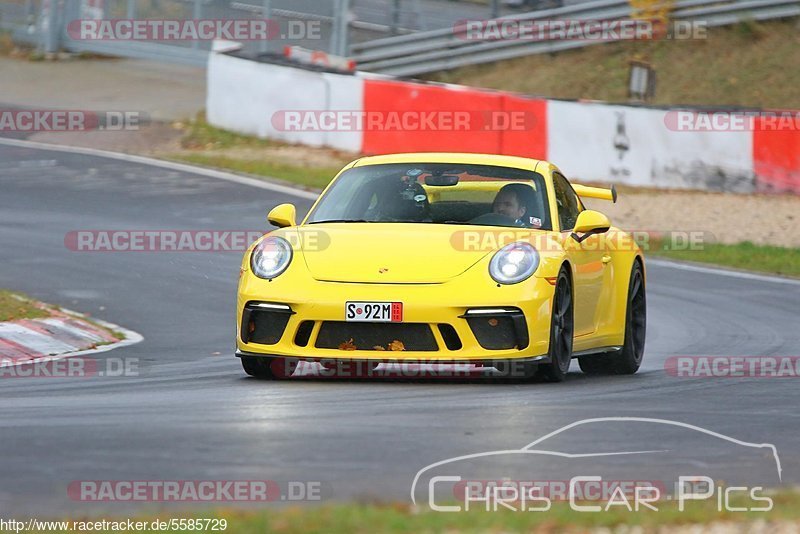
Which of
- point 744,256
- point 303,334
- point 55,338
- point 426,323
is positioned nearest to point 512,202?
point 426,323

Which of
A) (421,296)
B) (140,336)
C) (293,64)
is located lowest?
(140,336)

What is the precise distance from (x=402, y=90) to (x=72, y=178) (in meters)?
4.74

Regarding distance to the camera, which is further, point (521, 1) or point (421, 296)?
point (521, 1)

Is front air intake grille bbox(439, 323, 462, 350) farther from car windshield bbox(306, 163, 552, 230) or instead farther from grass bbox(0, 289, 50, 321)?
grass bbox(0, 289, 50, 321)

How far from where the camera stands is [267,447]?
6203 millimetres

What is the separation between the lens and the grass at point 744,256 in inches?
685

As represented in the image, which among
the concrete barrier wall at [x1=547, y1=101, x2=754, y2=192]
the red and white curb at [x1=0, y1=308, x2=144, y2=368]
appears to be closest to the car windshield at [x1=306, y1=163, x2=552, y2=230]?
the red and white curb at [x1=0, y1=308, x2=144, y2=368]

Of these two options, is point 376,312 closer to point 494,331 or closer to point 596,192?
point 494,331

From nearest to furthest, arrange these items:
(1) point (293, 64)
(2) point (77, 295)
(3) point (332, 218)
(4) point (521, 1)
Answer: (3) point (332, 218) → (2) point (77, 295) → (1) point (293, 64) → (4) point (521, 1)

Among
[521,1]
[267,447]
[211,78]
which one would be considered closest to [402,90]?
[211,78]

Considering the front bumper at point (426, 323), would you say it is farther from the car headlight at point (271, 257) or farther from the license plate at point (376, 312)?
the car headlight at point (271, 257)

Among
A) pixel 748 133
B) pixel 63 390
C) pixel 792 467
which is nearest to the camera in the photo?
pixel 792 467

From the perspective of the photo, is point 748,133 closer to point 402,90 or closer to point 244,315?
point 402,90

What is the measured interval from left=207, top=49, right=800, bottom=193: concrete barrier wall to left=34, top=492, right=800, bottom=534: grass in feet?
53.0
